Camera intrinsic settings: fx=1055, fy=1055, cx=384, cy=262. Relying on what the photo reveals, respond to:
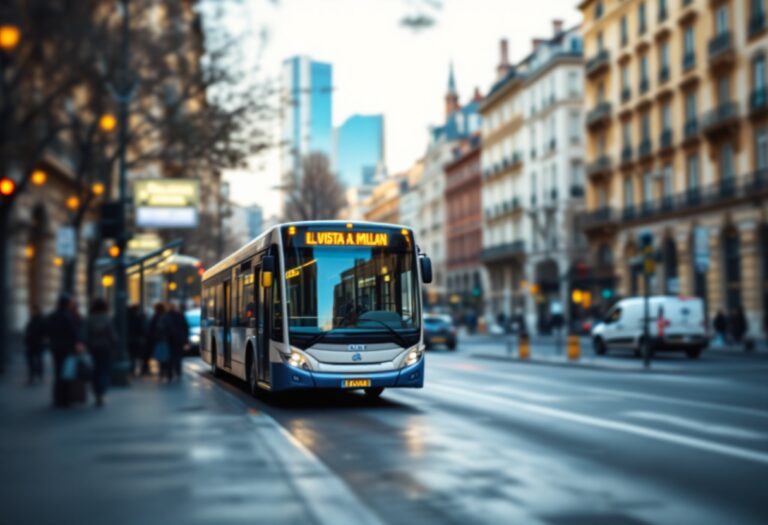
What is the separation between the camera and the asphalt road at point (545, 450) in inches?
318

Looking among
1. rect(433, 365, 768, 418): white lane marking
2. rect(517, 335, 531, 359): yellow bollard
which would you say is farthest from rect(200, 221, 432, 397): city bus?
rect(517, 335, 531, 359): yellow bollard

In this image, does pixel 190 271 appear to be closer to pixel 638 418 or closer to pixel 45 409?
pixel 45 409

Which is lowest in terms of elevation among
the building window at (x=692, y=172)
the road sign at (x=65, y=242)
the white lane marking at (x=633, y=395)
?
the white lane marking at (x=633, y=395)

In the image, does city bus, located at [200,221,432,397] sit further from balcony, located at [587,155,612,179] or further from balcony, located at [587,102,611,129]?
balcony, located at [587,102,611,129]

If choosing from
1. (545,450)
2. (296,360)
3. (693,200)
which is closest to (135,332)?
(296,360)

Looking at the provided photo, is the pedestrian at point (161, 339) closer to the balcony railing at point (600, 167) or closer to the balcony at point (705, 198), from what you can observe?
the balcony at point (705, 198)

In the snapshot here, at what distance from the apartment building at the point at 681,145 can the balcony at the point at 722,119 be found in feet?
0.25

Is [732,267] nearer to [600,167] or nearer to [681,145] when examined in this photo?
[681,145]

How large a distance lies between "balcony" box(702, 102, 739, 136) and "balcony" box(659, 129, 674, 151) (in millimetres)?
3973

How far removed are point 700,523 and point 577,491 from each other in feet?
4.66

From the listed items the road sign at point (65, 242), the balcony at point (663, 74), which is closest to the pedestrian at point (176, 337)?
the road sign at point (65, 242)

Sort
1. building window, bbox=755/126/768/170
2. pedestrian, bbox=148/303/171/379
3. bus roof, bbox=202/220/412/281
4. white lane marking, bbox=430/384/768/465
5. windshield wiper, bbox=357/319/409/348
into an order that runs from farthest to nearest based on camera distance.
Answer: building window, bbox=755/126/768/170 → pedestrian, bbox=148/303/171/379 → bus roof, bbox=202/220/412/281 → windshield wiper, bbox=357/319/409/348 → white lane marking, bbox=430/384/768/465

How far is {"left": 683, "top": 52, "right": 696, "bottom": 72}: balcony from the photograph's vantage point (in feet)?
170

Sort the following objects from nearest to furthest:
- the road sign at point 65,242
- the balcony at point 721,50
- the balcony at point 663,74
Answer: the road sign at point 65,242 → the balcony at point 721,50 → the balcony at point 663,74
